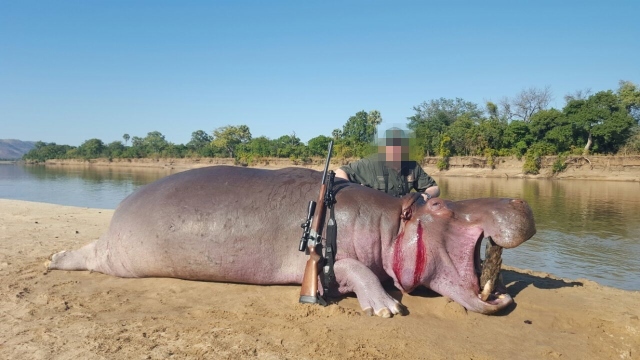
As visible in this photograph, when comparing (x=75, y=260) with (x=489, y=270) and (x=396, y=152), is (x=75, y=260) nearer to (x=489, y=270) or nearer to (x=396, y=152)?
(x=396, y=152)

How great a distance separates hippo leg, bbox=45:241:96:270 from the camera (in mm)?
5363

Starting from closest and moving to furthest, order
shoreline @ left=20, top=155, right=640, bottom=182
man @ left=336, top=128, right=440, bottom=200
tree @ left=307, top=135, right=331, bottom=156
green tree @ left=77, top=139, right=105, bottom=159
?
man @ left=336, top=128, right=440, bottom=200 → shoreline @ left=20, top=155, right=640, bottom=182 → tree @ left=307, top=135, right=331, bottom=156 → green tree @ left=77, top=139, right=105, bottom=159

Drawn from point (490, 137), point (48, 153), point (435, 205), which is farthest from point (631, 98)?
point (48, 153)

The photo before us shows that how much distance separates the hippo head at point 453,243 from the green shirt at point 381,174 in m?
1.55

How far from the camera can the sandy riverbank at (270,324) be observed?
10.7ft

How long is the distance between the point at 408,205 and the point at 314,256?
1052 millimetres

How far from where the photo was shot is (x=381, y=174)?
599 cm

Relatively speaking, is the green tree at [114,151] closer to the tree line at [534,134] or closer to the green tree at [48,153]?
the green tree at [48,153]

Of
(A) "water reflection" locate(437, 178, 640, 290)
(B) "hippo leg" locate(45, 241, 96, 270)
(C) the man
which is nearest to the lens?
(B) "hippo leg" locate(45, 241, 96, 270)

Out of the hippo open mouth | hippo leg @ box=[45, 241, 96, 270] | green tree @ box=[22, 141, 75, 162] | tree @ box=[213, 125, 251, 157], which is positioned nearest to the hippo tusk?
the hippo open mouth

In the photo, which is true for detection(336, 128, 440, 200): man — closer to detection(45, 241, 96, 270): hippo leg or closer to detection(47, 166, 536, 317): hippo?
detection(47, 166, 536, 317): hippo

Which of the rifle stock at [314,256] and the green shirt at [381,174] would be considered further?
the green shirt at [381,174]

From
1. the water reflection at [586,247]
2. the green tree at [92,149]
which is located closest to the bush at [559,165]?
the water reflection at [586,247]

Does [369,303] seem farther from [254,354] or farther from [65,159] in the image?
[65,159]
